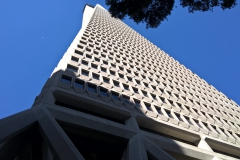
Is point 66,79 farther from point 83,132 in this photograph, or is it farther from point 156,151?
point 156,151

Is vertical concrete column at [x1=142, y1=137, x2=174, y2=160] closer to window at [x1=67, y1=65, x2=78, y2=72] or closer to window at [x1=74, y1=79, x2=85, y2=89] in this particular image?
window at [x1=74, y1=79, x2=85, y2=89]

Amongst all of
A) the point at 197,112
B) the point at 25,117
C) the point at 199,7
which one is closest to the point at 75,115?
the point at 25,117

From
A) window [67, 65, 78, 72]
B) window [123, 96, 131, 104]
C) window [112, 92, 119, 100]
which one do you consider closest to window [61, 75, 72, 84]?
window [67, 65, 78, 72]

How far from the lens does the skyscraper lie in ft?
39.0

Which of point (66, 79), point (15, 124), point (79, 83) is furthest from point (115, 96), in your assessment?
point (15, 124)

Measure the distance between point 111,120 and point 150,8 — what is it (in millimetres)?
9148

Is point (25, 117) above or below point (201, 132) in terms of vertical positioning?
below

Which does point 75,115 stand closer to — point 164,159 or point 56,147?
point 56,147

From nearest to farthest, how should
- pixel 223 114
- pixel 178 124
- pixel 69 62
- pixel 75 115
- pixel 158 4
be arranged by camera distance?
pixel 75 115 < pixel 158 4 < pixel 178 124 < pixel 69 62 < pixel 223 114

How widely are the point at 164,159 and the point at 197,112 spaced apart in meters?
13.9

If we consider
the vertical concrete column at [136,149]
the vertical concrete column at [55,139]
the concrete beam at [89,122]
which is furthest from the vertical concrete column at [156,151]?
the vertical concrete column at [55,139]

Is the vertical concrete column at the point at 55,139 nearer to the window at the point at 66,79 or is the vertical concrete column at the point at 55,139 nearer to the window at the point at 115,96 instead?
the window at the point at 66,79

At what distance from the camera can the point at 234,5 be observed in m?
14.7

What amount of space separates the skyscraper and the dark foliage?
6.66m
